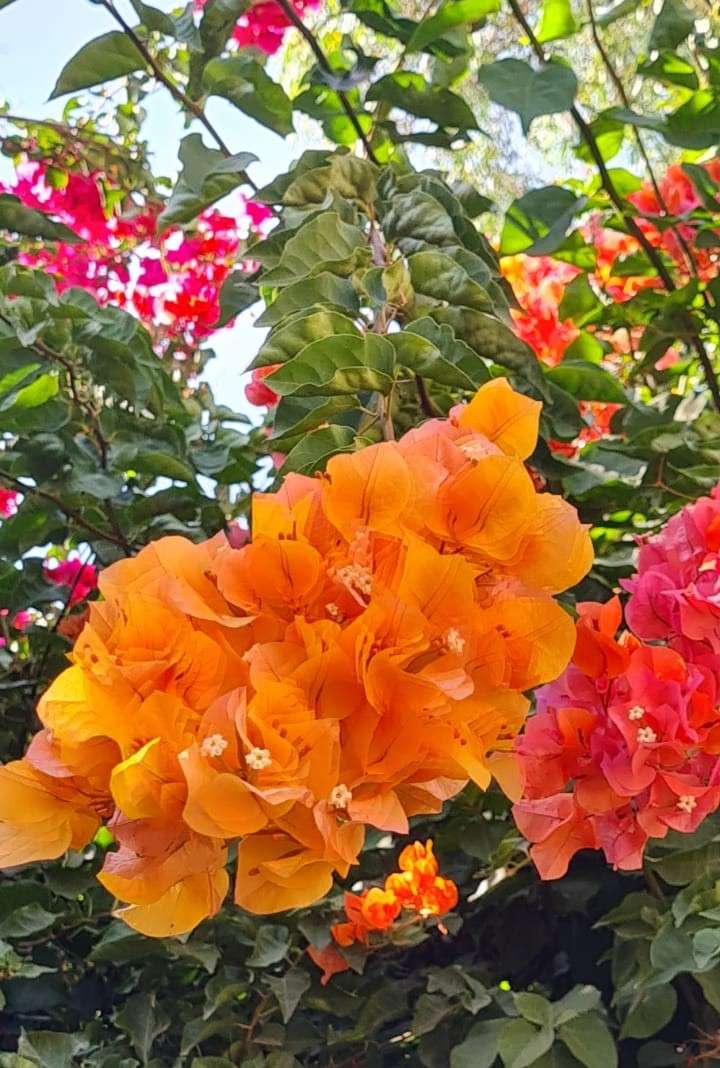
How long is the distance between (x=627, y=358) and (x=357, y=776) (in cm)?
78

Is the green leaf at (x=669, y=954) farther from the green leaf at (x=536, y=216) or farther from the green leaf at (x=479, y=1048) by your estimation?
the green leaf at (x=536, y=216)

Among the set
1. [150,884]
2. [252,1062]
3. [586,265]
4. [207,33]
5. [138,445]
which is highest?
[207,33]

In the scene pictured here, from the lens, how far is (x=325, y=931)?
2.02ft

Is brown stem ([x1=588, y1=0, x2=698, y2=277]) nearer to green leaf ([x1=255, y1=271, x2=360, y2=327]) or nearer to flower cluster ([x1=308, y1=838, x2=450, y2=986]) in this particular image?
green leaf ([x1=255, y1=271, x2=360, y2=327])

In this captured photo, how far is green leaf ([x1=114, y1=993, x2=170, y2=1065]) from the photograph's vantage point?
0.58 m

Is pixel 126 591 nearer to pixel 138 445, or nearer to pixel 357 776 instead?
pixel 357 776

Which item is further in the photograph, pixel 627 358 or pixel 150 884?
pixel 627 358

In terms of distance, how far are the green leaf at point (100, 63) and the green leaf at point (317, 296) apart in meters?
0.29

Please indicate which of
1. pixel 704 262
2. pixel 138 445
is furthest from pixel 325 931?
pixel 704 262

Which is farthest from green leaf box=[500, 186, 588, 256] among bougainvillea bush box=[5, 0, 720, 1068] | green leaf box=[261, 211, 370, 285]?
green leaf box=[261, 211, 370, 285]

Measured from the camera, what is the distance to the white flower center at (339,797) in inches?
11.7

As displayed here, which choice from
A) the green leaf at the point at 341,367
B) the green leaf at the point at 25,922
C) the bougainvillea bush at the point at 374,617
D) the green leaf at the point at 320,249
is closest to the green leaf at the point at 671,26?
the bougainvillea bush at the point at 374,617

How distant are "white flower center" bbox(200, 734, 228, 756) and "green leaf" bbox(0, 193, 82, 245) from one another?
1.78 ft

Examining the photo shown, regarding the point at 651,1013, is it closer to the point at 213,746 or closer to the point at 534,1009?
the point at 534,1009
